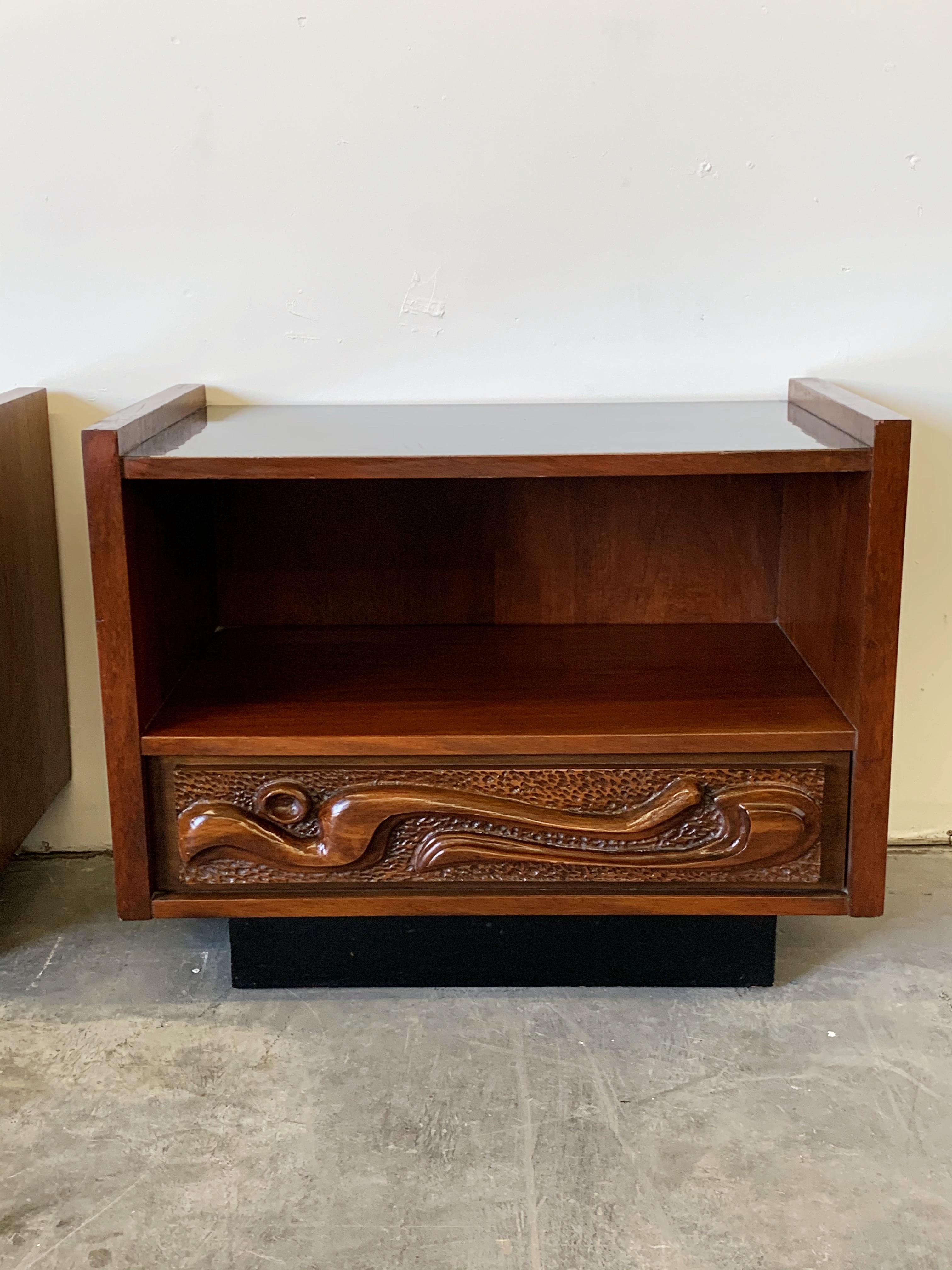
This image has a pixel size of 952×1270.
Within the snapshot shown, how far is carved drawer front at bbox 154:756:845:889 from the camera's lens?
127 cm

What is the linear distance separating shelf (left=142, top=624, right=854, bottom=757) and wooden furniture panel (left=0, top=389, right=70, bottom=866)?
24 centimetres

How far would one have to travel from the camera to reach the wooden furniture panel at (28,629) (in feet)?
4.81

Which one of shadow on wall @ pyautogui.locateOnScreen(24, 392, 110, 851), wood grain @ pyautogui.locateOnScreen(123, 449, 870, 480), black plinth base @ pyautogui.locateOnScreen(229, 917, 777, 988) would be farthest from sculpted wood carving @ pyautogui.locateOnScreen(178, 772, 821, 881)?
shadow on wall @ pyautogui.locateOnScreen(24, 392, 110, 851)

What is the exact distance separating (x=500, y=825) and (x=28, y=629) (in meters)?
0.70

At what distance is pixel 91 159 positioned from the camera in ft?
5.03

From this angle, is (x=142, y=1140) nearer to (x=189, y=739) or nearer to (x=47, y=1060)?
(x=47, y=1060)

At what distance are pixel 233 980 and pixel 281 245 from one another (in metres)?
0.93

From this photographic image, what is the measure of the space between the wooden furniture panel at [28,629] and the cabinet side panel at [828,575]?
3.23ft

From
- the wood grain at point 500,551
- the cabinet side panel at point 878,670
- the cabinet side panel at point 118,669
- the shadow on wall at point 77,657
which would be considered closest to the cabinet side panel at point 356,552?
the wood grain at point 500,551

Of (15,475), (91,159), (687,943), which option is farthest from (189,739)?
(91,159)

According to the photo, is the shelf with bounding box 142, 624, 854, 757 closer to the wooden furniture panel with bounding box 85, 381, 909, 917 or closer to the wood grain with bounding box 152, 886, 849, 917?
the wooden furniture panel with bounding box 85, 381, 909, 917

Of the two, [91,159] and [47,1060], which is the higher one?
[91,159]

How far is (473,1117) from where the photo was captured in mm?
1170

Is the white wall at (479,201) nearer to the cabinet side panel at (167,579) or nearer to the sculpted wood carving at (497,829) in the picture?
the cabinet side panel at (167,579)
